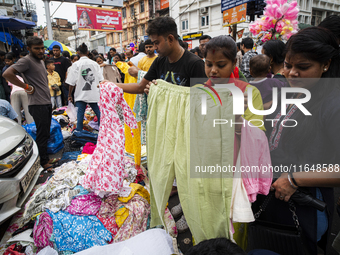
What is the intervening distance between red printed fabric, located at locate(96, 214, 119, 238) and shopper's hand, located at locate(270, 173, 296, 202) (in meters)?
1.60

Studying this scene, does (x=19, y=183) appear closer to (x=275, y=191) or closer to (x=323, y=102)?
(x=275, y=191)

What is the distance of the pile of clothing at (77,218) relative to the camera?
2.00 m

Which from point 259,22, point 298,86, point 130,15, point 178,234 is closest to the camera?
point 298,86

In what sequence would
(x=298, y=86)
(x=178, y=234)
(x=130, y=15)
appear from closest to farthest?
1. (x=298, y=86)
2. (x=178, y=234)
3. (x=130, y=15)

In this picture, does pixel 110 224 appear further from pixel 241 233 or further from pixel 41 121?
pixel 41 121

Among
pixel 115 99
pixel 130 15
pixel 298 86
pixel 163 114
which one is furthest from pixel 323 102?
pixel 130 15

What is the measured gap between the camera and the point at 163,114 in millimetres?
1643

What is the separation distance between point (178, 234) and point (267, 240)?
121cm

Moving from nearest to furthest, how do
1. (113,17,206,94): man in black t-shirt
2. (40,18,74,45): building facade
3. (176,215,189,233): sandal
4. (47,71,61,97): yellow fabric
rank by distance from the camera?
(113,17,206,94): man in black t-shirt → (176,215,189,233): sandal → (47,71,61,97): yellow fabric → (40,18,74,45): building facade

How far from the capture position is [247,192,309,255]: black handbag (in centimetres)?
127

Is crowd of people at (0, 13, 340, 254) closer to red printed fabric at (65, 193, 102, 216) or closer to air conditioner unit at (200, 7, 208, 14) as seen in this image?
red printed fabric at (65, 193, 102, 216)

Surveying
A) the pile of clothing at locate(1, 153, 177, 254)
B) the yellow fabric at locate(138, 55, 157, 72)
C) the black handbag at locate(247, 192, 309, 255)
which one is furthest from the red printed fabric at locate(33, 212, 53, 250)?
the yellow fabric at locate(138, 55, 157, 72)

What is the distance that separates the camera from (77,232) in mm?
2055

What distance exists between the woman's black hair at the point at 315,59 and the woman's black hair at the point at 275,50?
65.0 inches
